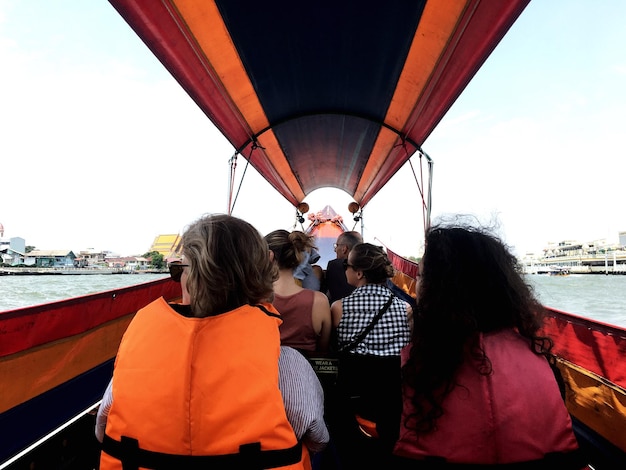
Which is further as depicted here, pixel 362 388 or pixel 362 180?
pixel 362 180

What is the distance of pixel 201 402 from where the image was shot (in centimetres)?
87

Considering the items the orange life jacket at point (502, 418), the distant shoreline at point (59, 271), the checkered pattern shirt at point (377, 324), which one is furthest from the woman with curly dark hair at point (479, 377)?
the distant shoreline at point (59, 271)

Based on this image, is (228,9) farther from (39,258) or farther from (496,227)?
(39,258)

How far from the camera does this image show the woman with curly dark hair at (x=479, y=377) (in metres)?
0.89

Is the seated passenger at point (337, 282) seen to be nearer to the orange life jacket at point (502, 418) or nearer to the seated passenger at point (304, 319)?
the seated passenger at point (304, 319)

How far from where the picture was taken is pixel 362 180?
6836 mm

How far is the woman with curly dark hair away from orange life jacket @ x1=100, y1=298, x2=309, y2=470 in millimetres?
364

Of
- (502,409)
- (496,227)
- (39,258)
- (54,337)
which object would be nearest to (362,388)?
(502,409)

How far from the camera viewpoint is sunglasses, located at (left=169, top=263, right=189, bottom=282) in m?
1.07

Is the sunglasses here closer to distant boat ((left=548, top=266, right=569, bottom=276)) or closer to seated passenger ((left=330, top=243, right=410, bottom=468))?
seated passenger ((left=330, top=243, right=410, bottom=468))

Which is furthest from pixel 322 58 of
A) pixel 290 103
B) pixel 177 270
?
pixel 177 270

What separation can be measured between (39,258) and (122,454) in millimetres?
59996

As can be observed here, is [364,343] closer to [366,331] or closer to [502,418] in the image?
[366,331]

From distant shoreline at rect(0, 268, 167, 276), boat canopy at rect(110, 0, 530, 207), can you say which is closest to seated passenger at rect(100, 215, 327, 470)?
boat canopy at rect(110, 0, 530, 207)
